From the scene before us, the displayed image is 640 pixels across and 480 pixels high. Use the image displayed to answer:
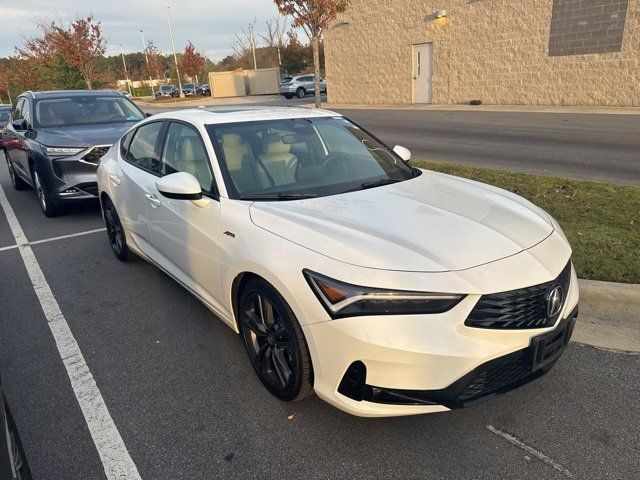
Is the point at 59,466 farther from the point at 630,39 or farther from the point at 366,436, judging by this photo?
the point at 630,39

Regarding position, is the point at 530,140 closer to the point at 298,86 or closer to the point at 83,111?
the point at 83,111

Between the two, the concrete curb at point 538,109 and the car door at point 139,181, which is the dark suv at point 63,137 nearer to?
the car door at point 139,181

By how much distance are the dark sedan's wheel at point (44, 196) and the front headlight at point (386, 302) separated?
19.7 ft

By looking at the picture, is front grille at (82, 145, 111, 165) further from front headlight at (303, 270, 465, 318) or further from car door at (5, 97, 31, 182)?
front headlight at (303, 270, 465, 318)

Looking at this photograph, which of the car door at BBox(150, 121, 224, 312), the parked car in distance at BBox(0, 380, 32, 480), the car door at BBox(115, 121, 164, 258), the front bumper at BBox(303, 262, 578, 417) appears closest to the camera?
the parked car in distance at BBox(0, 380, 32, 480)

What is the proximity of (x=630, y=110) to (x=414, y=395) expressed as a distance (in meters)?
17.6

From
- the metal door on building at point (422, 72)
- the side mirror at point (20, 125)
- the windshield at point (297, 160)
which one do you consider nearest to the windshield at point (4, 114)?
the side mirror at point (20, 125)

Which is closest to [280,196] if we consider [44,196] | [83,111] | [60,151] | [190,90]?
[60,151]

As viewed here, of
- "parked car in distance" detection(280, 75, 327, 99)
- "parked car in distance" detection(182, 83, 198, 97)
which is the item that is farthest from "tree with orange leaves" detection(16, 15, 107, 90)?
"parked car in distance" detection(182, 83, 198, 97)

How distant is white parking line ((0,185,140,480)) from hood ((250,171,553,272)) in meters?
1.37

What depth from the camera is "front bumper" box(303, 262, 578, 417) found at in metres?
2.19

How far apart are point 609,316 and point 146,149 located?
3.94 meters

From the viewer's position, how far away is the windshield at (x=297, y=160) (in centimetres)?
324

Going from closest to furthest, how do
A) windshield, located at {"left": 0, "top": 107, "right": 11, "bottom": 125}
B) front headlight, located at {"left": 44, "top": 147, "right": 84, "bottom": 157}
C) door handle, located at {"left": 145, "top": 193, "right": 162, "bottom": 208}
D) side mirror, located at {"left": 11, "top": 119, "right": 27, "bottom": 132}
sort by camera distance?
door handle, located at {"left": 145, "top": 193, "right": 162, "bottom": 208}
front headlight, located at {"left": 44, "top": 147, "right": 84, "bottom": 157}
side mirror, located at {"left": 11, "top": 119, "right": 27, "bottom": 132}
windshield, located at {"left": 0, "top": 107, "right": 11, "bottom": 125}
